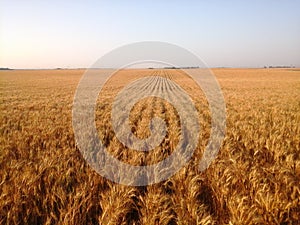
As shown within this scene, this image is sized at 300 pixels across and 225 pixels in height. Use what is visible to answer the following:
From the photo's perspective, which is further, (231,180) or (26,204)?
(231,180)

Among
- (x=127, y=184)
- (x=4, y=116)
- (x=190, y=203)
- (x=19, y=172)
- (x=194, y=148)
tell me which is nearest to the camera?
(x=190, y=203)

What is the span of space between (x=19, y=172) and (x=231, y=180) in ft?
10.7

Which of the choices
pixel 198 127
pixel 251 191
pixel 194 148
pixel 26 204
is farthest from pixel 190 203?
pixel 198 127

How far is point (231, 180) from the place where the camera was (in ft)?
12.6

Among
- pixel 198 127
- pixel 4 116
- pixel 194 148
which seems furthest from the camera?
pixel 4 116

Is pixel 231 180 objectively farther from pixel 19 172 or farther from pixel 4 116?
pixel 4 116

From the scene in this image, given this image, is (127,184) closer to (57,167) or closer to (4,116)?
(57,167)

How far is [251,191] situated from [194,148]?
2.32 meters

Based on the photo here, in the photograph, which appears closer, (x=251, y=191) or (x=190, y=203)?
(x=190, y=203)

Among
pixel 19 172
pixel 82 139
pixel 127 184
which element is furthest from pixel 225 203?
pixel 82 139

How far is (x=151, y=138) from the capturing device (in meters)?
6.66

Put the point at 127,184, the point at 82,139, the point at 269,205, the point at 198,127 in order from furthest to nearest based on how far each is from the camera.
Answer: the point at 198,127 → the point at 82,139 → the point at 127,184 → the point at 269,205

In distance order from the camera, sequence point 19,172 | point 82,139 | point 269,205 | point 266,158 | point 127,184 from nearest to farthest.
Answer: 1. point 269,205
2. point 127,184
3. point 19,172
4. point 266,158
5. point 82,139

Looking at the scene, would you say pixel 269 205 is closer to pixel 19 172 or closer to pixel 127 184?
pixel 127 184
